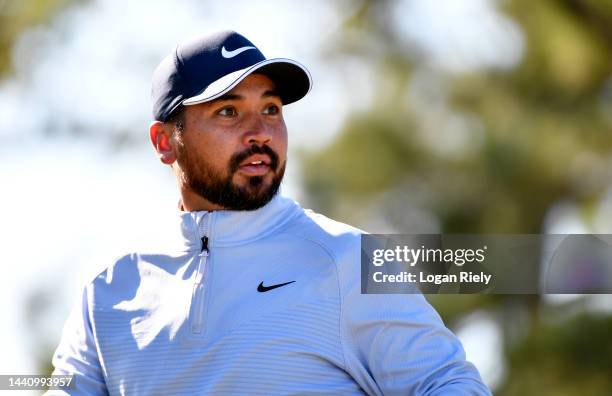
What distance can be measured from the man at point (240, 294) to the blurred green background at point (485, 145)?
478cm

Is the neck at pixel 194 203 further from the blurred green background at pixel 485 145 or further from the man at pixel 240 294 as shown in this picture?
the blurred green background at pixel 485 145

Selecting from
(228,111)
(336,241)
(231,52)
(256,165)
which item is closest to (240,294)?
(336,241)

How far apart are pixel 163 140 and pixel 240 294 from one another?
2.17ft

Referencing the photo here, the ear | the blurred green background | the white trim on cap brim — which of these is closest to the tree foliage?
the blurred green background

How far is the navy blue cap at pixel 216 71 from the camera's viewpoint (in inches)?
147

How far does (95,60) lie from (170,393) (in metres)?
6.62

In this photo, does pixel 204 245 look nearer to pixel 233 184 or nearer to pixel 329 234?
pixel 233 184

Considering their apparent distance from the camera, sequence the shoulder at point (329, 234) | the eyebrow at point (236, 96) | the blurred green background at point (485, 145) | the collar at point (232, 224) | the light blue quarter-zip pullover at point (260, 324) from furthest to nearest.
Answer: the blurred green background at point (485, 145) < the eyebrow at point (236, 96) < the collar at point (232, 224) < the shoulder at point (329, 234) < the light blue quarter-zip pullover at point (260, 324)

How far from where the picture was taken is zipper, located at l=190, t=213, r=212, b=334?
3496mm

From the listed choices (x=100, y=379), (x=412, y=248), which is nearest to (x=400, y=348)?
(x=100, y=379)

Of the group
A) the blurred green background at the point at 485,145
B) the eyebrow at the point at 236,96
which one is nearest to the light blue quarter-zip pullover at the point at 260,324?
the eyebrow at the point at 236,96

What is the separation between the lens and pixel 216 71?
3750mm

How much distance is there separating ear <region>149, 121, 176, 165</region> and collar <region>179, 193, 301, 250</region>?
335mm

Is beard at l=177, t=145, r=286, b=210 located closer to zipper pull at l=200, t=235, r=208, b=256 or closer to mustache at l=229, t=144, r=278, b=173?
mustache at l=229, t=144, r=278, b=173
